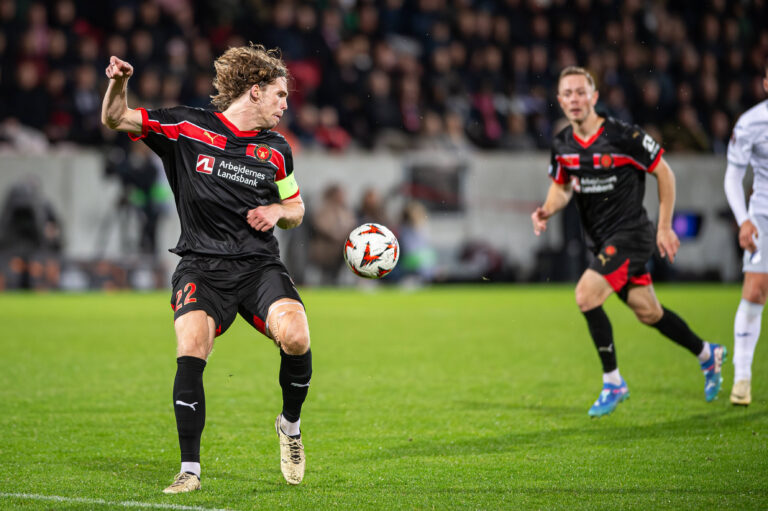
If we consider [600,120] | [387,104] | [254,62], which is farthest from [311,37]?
[254,62]

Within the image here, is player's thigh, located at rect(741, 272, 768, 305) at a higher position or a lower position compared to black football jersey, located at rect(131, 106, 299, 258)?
lower

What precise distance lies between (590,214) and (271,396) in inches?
109

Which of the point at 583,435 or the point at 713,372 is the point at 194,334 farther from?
the point at 713,372

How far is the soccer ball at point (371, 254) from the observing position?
229 inches

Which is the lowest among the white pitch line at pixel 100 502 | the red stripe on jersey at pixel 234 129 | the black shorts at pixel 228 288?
the white pitch line at pixel 100 502

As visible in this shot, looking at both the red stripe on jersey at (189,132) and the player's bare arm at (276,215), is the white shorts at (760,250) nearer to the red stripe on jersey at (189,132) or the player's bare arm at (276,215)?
the player's bare arm at (276,215)

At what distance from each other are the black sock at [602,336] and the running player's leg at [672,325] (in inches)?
12.9

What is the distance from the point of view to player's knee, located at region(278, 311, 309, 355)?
501cm

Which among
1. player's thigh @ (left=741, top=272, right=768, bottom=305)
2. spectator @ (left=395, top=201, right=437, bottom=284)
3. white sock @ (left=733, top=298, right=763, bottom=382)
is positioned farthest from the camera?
spectator @ (left=395, top=201, right=437, bottom=284)

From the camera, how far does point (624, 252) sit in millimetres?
7266

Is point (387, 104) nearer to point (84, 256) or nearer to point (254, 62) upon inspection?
point (84, 256)

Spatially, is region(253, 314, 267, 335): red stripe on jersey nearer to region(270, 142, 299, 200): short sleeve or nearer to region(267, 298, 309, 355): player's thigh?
region(267, 298, 309, 355): player's thigh

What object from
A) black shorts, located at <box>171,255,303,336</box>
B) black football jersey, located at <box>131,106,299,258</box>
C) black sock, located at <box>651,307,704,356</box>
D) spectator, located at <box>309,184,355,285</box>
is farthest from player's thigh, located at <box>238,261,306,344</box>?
spectator, located at <box>309,184,355,285</box>

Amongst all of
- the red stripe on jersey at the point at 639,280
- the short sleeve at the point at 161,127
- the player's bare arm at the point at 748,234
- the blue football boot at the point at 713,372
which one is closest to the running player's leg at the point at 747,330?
the blue football boot at the point at 713,372
